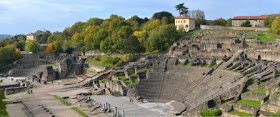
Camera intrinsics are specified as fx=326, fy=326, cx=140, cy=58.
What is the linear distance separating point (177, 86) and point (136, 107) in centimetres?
753

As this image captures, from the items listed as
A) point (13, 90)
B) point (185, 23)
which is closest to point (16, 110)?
point (13, 90)

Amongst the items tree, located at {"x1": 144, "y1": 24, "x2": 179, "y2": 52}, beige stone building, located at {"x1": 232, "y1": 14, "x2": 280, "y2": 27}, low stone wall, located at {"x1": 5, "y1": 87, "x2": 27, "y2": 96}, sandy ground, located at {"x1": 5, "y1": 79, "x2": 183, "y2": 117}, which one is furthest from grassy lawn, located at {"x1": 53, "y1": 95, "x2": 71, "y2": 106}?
beige stone building, located at {"x1": 232, "y1": 14, "x2": 280, "y2": 27}

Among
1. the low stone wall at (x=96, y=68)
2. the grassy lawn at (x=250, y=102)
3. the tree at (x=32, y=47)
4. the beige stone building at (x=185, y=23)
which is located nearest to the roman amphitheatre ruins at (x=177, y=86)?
the grassy lawn at (x=250, y=102)

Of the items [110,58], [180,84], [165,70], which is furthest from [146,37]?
[180,84]

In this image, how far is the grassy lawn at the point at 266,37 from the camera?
5530 cm

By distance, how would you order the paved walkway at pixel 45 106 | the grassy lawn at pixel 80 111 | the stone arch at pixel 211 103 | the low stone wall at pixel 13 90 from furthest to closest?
the low stone wall at pixel 13 90, the paved walkway at pixel 45 106, the grassy lawn at pixel 80 111, the stone arch at pixel 211 103

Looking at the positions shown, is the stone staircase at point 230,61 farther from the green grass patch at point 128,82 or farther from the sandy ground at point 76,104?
the green grass patch at point 128,82

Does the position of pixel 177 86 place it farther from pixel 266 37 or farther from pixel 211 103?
pixel 266 37

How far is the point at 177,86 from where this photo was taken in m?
42.4

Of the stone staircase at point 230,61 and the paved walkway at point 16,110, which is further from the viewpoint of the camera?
the stone staircase at point 230,61

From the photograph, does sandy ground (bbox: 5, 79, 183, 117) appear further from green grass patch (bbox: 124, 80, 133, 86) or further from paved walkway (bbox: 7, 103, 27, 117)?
green grass patch (bbox: 124, 80, 133, 86)

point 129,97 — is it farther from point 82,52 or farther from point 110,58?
point 82,52

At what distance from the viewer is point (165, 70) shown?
47438 mm

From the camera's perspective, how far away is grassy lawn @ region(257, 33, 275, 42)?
55303 millimetres
